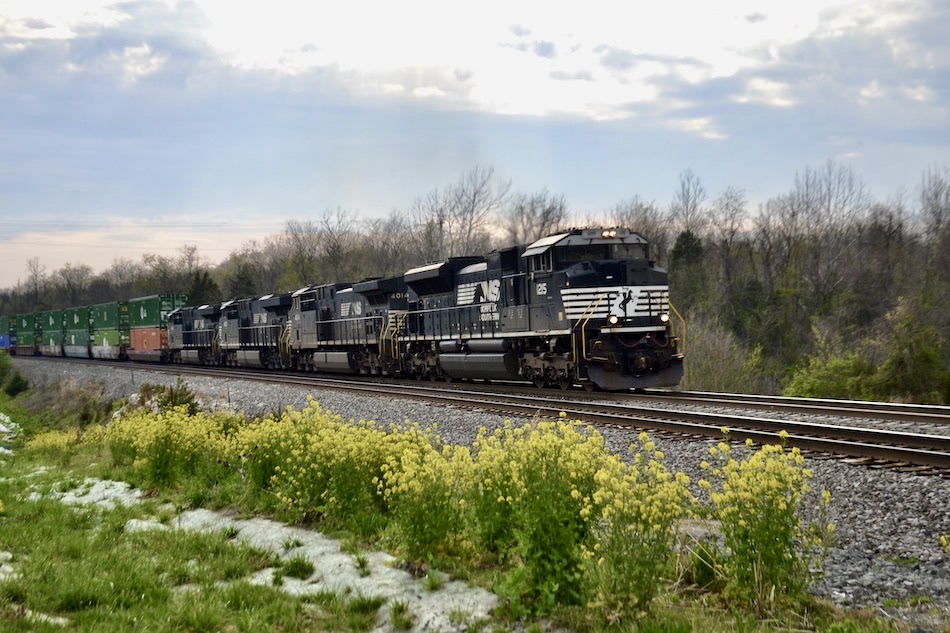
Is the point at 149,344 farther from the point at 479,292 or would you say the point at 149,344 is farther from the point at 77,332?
the point at 479,292

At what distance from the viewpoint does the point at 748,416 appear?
12.7 metres

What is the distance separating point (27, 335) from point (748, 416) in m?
75.4

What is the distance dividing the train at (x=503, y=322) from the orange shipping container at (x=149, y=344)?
11.4 m

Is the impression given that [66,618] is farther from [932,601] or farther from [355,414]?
[355,414]

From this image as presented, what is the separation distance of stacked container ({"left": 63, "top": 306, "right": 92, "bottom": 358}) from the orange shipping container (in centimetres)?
724

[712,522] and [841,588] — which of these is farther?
[712,522]

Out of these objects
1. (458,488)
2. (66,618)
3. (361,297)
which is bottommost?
(66,618)

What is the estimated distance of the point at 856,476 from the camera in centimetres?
807

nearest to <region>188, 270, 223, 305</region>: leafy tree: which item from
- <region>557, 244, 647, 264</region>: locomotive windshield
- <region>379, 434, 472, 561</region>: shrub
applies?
<region>557, 244, 647, 264</region>: locomotive windshield

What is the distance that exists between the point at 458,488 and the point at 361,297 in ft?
76.5

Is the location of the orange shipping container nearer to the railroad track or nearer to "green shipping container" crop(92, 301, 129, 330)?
"green shipping container" crop(92, 301, 129, 330)

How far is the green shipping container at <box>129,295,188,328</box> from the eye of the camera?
49906 millimetres

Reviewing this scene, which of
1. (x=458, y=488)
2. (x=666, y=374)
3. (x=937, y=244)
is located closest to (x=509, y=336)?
(x=666, y=374)

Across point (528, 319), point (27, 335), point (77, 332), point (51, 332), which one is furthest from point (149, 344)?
point (528, 319)
